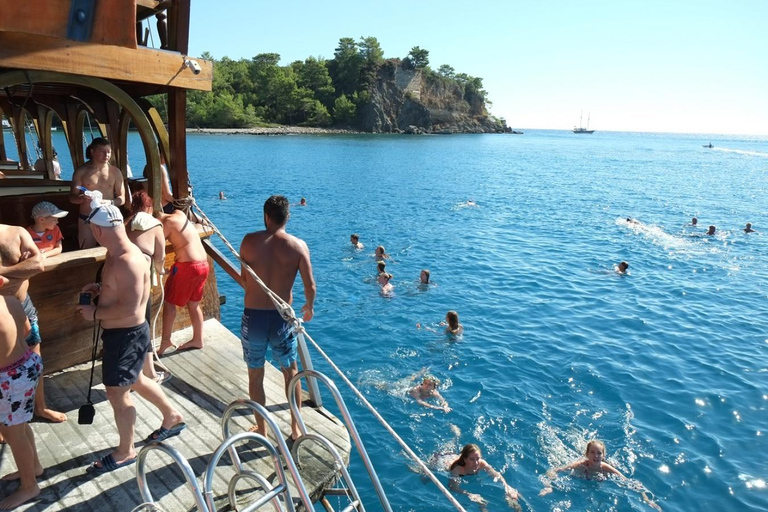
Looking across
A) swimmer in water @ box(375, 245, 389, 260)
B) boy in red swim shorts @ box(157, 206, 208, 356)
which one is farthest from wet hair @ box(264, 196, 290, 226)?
→ swimmer in water @ box(375, 245, 389, 260)

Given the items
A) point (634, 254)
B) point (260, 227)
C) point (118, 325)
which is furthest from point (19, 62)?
point (634, 254)

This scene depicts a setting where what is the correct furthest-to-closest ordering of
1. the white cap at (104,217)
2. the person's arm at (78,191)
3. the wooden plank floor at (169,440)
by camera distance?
1. the person's arm at (78,191)
2. the wooden plank floor at (169,440)
3. the white cap at (104,217)

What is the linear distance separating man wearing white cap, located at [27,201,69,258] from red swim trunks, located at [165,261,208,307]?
116cm

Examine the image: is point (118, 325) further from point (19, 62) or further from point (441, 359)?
point (441, 359)

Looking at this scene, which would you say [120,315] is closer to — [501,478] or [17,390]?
[17,390]

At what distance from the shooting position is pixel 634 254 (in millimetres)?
18297

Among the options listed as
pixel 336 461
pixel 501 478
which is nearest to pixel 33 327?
pixel 336 461

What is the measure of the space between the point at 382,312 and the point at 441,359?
262 centimetres

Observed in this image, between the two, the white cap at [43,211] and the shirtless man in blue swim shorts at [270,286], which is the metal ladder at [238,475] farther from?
the white cap at [43,211]

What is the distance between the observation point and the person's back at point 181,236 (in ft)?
18.1

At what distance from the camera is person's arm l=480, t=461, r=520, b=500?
6422 mm

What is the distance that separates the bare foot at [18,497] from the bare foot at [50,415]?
3.13 feet

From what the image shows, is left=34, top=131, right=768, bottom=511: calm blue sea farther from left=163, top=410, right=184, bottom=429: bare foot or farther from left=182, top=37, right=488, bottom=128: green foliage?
left=182, top=37, right=488, bottom=128: green foliage

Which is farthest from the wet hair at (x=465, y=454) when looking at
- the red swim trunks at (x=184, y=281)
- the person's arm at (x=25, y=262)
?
the person's arm at (x=25, y=262)
